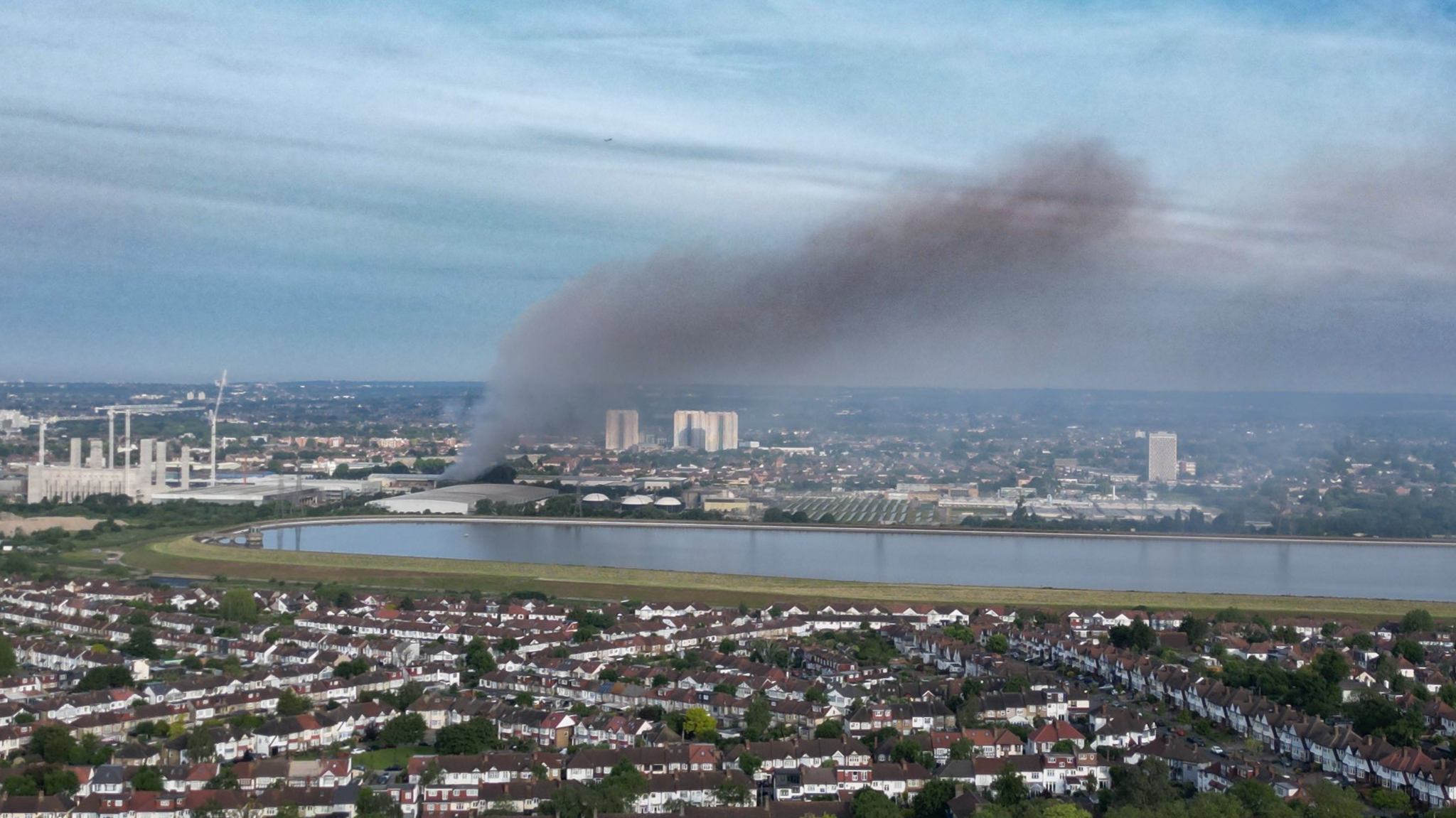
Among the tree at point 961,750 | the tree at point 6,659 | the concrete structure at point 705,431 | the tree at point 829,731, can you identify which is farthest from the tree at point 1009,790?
the concrete structure at point 705,431

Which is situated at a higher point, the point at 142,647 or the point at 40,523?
the point at 142,647

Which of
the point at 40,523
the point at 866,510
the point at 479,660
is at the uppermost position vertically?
the point at 479,660

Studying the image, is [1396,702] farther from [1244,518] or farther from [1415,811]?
[1244,518]

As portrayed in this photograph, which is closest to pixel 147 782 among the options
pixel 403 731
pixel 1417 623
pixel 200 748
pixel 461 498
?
pixel 200 748

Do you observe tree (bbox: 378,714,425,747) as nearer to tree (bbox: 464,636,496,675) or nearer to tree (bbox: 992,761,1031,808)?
tree (bbox: 464,636,496,675)

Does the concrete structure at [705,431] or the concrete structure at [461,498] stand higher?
the concrete structure at [705,431]

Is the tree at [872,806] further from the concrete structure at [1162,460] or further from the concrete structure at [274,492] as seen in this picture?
the concrete structure at [1162,460]

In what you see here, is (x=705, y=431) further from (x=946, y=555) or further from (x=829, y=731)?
(x=829, y=731)
